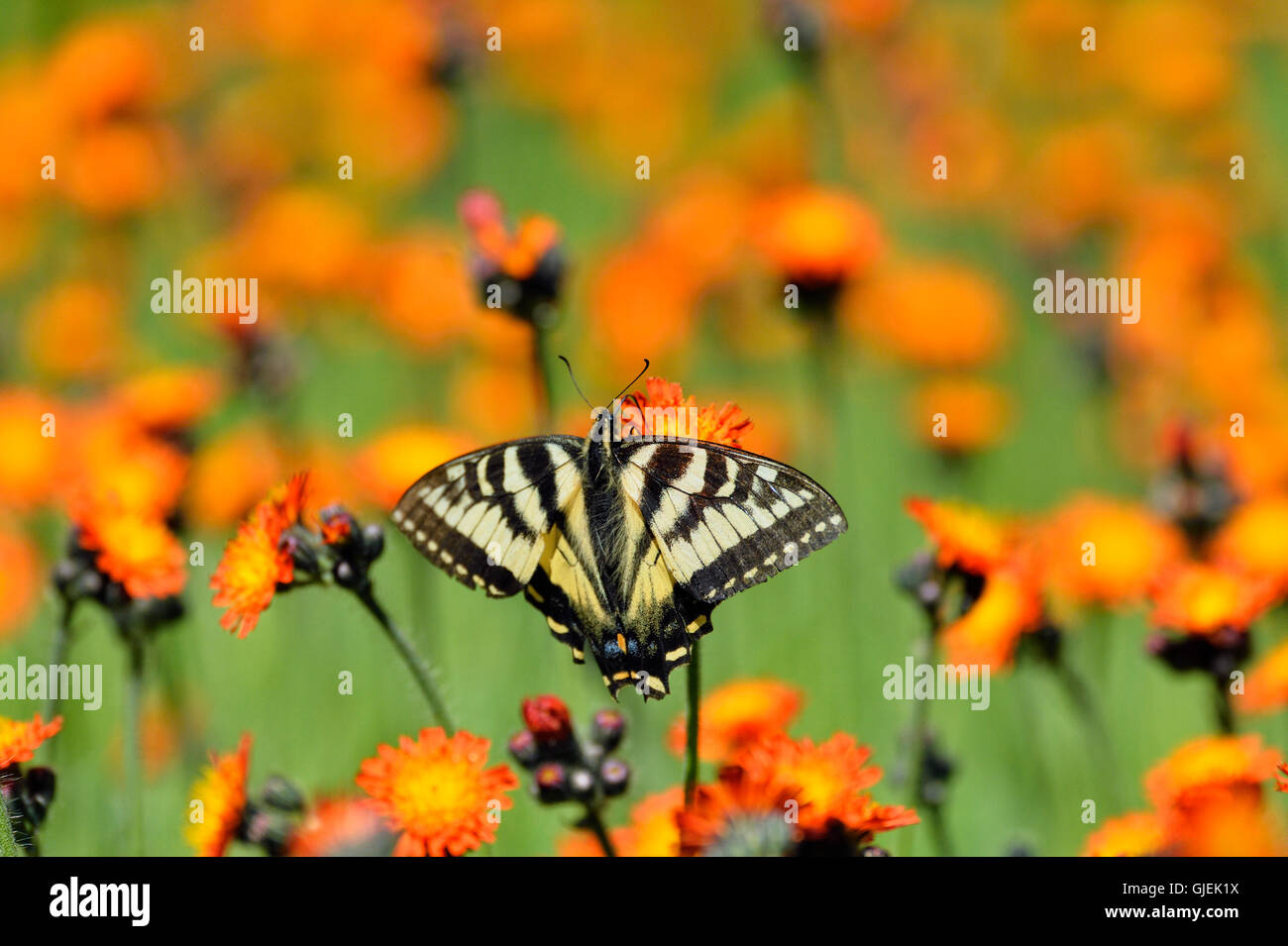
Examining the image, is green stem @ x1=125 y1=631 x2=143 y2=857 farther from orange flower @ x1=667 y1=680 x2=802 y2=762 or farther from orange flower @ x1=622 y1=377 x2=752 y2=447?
orange flower @ x1=622 y1=377 x2=752 y2=447

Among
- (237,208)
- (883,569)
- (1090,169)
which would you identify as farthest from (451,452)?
(1090,169)

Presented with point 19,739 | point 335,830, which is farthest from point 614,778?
point 19,739

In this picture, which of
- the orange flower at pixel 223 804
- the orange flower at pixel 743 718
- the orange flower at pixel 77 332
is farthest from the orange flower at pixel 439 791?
the orange flower at pixel 77 332

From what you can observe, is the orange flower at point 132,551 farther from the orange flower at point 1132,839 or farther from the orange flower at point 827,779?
the orange flower at point 1132,839

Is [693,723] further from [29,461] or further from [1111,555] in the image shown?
[29,461]

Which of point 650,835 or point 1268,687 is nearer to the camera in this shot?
point 650,835

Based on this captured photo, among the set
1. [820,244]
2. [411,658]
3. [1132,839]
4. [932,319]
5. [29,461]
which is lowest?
[1132,839]
